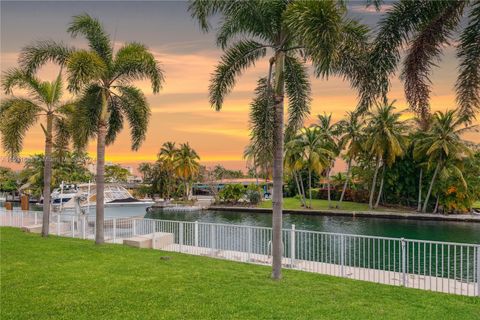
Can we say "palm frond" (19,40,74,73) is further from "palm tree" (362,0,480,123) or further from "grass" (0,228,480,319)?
"palm tree" (362,0,480,123)

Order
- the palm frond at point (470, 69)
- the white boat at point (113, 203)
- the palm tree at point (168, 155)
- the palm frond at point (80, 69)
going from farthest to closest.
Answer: the palm tree at point (168, 155) < the white boat at point (113, 203) < the palm frond at point (80, 69) < the palm frond at point (470, 69)

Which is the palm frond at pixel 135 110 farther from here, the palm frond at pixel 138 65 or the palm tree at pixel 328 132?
the palm tree at pixel 328 132

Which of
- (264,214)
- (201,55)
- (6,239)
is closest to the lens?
(201,55)

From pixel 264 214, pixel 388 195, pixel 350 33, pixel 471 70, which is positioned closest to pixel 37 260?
pixel 350 33

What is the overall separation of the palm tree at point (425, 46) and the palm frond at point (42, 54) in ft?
40.0

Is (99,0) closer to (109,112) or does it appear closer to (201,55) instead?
(201,55)

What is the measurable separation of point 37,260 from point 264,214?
36806mm

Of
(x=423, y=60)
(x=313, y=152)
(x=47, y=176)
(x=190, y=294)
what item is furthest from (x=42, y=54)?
(x=313, y=152)

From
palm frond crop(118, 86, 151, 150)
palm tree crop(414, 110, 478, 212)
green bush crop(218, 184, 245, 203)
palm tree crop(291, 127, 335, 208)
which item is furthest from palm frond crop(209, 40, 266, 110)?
green bush crop(218, 184, 245, 203)

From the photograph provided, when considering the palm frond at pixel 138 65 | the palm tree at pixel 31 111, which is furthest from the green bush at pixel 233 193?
the palm frond at pixel 138 65

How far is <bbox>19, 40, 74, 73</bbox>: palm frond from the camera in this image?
611 inches

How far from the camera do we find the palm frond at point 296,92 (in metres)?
10.6

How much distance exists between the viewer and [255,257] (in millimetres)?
13195

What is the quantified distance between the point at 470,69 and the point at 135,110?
1267cm
